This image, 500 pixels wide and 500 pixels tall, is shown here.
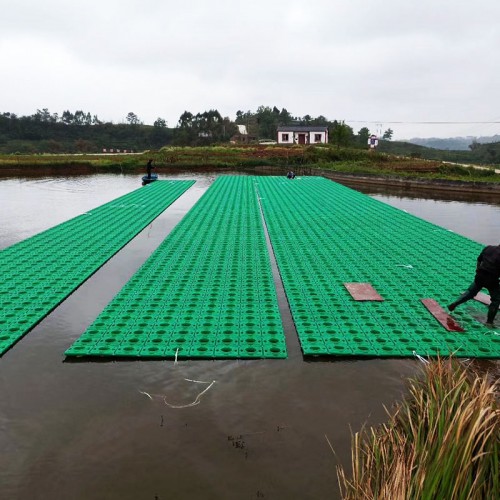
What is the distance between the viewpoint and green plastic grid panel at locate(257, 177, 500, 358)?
18.9 feet

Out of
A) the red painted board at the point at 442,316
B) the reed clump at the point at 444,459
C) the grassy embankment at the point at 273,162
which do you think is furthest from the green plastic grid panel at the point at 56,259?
the grassy embankment at the point at 273,162

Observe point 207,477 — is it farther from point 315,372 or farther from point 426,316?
point 426,316

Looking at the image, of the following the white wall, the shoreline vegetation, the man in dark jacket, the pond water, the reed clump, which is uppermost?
the white wall

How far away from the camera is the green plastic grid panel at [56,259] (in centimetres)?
666

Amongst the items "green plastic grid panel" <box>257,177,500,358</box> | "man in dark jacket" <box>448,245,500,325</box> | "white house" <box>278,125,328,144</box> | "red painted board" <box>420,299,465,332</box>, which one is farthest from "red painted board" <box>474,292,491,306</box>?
"white house" <box>278,125,328,144</box>

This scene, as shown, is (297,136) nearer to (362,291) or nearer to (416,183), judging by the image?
(416,183)

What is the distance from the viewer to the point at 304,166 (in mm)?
35562

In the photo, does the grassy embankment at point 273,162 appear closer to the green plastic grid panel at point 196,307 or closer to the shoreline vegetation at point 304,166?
the shoreline vegetation at point 304,166

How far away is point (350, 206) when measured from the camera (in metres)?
16.8

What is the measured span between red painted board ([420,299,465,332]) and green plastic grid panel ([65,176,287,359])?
98.8 inches

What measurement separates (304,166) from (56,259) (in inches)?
1129

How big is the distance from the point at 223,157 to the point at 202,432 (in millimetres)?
39114

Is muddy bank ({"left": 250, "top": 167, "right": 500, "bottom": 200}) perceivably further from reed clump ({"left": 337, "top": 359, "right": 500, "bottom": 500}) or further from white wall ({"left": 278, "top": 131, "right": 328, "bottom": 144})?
white wall ({"left": 278, "top": 131, "right": 328, "bottom": 144})

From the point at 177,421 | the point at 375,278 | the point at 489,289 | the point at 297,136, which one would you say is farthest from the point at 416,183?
the point at 297,136
